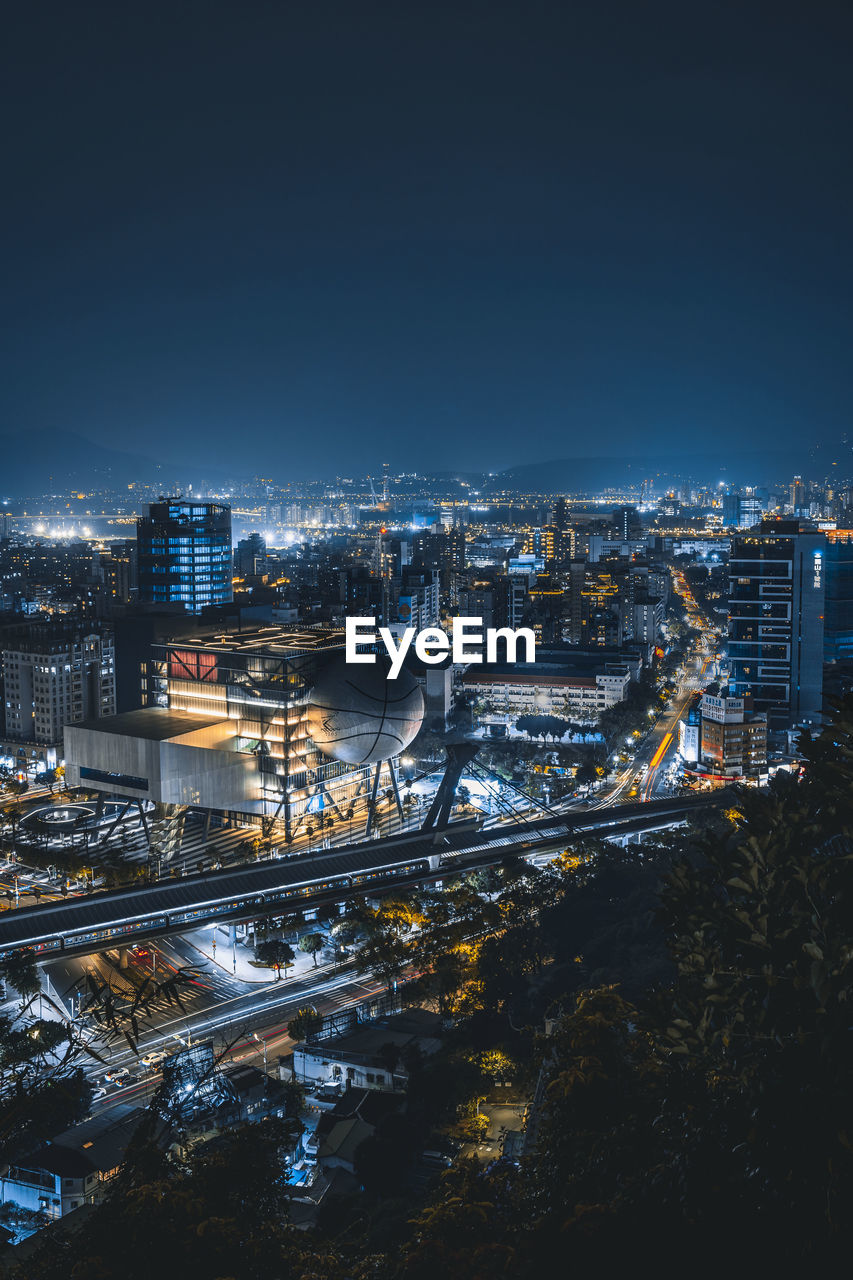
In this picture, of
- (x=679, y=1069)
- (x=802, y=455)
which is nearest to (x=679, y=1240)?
(x=679, y=1069)

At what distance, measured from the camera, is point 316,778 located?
1082cm

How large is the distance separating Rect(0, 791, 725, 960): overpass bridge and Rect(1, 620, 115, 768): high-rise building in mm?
6624

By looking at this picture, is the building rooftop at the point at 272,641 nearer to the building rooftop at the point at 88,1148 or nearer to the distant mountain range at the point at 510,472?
the building rooftop at the point at 88,1148

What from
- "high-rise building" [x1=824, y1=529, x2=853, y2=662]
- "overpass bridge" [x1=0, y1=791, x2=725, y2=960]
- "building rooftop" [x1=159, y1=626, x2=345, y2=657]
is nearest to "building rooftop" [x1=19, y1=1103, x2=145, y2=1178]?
"overpass bridge" [x1=0, y1=791, x2=725, y2=960]

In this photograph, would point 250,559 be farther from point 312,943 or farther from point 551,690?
point 312,943

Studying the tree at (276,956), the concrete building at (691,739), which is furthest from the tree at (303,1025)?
the concrete building at (691,739)

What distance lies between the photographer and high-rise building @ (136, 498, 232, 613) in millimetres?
21500

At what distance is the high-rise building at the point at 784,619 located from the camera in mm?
15641

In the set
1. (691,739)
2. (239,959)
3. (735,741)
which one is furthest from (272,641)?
(691,739)

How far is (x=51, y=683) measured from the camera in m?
14.4

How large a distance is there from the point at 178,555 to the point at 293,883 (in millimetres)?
14326

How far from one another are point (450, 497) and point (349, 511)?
40.2 feet

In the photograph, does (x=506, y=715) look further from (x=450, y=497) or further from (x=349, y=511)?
(x=450, y=497)

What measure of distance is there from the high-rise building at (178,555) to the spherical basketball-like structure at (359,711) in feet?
37.5
